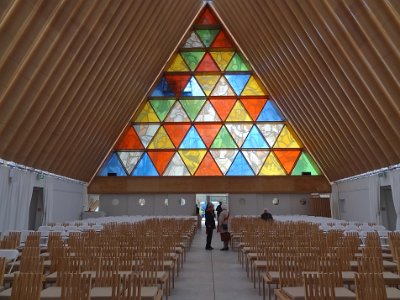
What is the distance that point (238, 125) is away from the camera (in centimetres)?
2766

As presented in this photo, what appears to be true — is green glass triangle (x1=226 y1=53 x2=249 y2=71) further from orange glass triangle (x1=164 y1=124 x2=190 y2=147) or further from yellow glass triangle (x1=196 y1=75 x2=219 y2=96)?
orange glass triangle (x1=164 y1=124 x2=190 y2=147)

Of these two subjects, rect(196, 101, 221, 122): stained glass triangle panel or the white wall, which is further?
rect(196, 101, 221, 122): stained glass triangle panel

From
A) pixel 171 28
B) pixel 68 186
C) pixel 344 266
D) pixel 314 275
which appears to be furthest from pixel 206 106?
pixel 314 275

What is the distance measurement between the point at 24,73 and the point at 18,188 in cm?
633

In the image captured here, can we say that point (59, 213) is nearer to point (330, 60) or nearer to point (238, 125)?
point (238, 125)

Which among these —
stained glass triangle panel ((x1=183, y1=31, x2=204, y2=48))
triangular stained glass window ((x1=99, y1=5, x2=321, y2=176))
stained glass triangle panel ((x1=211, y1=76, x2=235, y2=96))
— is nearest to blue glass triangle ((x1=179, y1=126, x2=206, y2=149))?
triangular stained glass window ((x1=99, y1=5, x2=321, y2=176))

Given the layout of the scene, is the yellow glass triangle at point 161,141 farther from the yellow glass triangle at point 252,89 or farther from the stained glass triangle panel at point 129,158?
the yellow glass triangle at point 252,89

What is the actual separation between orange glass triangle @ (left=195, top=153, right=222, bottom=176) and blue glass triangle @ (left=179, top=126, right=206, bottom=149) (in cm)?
103

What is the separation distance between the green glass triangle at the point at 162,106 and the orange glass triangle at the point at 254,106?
18.3 ft

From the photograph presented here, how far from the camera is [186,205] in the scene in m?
27.1

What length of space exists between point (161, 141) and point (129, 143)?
240cm

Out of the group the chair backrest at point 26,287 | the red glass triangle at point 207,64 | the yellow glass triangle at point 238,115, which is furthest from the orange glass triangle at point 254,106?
the chair backrest at point 26,287

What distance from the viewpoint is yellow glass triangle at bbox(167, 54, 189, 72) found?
28.6 m

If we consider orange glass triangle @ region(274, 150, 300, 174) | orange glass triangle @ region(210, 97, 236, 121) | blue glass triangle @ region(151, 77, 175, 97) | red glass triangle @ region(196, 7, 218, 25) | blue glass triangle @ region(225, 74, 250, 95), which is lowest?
orange glass triangle @ region(274, 150, 300, 174)
